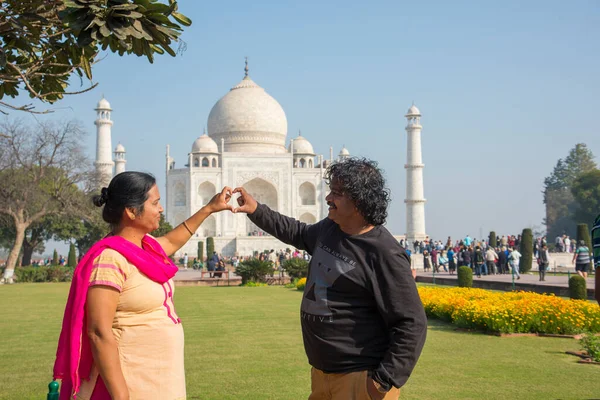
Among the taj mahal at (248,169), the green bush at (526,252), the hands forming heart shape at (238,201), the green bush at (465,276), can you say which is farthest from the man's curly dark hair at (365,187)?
the taj mahal at (248,169)

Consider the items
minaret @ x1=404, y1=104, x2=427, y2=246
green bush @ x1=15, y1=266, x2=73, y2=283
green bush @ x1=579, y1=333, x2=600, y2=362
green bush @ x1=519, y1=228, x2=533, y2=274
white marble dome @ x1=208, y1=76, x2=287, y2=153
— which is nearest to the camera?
green bush @ x1=579, y1=333, x2=600, y2=362

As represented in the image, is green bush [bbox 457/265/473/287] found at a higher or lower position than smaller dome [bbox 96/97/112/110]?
lower

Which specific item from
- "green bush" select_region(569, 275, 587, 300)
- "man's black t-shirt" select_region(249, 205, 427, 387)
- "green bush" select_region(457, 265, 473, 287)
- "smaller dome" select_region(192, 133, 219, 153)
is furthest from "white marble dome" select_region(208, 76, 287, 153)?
"man's black t-shirt" select_region(249, 205, 427, 387)

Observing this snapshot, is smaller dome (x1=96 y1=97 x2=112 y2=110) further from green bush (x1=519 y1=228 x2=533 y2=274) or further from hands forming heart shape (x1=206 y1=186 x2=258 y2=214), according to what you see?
hands forming heart shape (x1=206 y1=186 x2=258 y2=214)

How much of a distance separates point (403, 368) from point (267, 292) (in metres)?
12.4

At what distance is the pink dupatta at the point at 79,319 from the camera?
7.32ft

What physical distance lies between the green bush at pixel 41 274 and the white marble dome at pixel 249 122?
77.1 ft

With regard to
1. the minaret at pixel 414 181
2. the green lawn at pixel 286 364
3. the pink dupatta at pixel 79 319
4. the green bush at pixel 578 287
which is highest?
the minaret at pixel 414 181

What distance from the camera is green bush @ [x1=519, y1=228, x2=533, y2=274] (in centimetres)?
2167

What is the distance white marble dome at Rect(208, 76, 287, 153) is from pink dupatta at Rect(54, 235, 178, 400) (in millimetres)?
41601

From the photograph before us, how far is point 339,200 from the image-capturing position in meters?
2.51

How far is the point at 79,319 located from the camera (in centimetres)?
222

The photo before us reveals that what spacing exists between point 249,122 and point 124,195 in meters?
42.0

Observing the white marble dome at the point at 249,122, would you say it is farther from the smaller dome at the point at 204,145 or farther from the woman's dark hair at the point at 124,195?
the woman's dark hair at the point at 124,195
